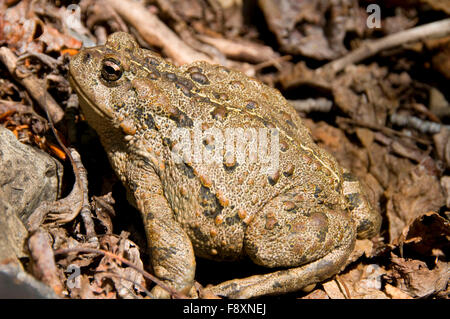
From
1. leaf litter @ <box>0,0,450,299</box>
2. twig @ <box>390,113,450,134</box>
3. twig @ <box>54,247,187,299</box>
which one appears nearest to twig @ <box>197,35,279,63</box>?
leaf litter @ <box>0,0,450,299</box>

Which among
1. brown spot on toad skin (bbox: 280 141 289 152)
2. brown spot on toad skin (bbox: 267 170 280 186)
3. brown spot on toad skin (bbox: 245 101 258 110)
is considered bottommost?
brown spot on toad skin (bbox: 267 170 280 186)

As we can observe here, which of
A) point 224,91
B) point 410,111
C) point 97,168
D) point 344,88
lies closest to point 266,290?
point 224,91

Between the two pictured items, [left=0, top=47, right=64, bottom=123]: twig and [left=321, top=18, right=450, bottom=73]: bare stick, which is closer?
[left=0, top=47, right=64, bottom=123]: twig

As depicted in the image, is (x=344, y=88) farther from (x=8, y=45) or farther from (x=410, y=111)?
(x=8, y=45)

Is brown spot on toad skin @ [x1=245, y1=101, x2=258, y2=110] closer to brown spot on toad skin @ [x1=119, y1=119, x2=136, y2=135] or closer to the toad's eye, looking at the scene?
brown spot on toad skin @ [x1=119, y1=119, x2=136, y2=135]

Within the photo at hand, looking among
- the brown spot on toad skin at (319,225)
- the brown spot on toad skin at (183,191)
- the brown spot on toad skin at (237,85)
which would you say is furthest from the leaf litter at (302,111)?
the brown spot on toad skin at (237,85)
